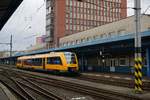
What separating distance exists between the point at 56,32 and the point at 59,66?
2514 inches

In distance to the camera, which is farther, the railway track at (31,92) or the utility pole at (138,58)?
the utility pole at (138,58)

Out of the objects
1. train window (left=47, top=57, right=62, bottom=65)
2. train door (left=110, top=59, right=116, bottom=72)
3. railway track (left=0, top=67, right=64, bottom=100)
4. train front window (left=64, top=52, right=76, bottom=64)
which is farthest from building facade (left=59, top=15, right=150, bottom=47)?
railway track (left=0, top=67, right=64, bottom=100)

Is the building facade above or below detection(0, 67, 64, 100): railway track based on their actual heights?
above

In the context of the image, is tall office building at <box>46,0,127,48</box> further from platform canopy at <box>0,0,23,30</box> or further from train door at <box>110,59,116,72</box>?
platform canopy at <box>0,0,23,30</box>

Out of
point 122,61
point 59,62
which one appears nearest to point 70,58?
point 59,62

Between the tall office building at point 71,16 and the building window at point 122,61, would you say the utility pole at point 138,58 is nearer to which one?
Answer: the building window at point 122,61

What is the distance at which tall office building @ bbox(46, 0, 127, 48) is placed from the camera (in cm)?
9844

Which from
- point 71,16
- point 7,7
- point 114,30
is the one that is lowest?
point 7,7

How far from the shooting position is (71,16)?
108 metres

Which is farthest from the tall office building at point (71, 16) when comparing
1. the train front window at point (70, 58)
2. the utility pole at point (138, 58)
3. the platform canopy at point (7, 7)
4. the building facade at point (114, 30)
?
the platform canopy at point (7, 7)

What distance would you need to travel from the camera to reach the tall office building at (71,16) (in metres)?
98.4

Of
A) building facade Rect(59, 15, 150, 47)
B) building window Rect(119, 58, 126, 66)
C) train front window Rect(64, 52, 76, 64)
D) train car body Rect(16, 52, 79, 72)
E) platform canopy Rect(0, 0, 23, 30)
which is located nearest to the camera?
platform canopy Rect(0, 0, 23, 30)

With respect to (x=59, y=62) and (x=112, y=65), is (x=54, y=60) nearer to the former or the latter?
(x=59, y=62)

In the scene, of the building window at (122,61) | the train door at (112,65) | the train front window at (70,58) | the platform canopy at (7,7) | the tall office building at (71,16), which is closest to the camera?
the platform canopy at (7,7)
